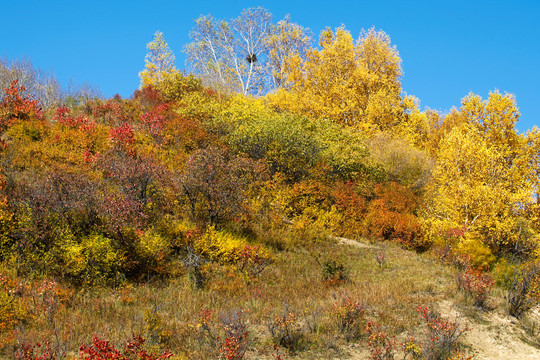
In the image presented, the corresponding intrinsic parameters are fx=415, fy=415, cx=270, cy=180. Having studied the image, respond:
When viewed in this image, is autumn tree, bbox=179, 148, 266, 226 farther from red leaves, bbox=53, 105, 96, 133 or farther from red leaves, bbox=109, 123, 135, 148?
red leaves, bbox=53, 105, 96, 133

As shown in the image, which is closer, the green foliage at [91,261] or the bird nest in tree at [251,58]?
the green foliage at [91,261]

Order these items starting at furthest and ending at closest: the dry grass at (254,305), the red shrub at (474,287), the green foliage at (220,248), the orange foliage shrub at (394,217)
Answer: the orange foliage shrub at (394,217)
the green foliage at (220,248)
the red shrub at (474,287)
the dry grass at (254,305)

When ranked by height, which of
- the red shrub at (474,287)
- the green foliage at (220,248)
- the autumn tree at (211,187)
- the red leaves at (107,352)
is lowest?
the red leaves at (107,352)

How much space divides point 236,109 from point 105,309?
16088mm

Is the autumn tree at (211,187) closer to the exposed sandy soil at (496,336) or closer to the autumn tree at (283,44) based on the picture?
the exposed sandy soil at (496,336)

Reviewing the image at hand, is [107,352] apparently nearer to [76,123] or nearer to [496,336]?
[496,336]

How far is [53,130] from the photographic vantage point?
1989 cm

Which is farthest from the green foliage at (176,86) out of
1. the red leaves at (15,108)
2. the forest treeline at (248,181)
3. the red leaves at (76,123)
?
the red leaves at (15,108)

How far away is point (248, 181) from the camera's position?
18.0 meters

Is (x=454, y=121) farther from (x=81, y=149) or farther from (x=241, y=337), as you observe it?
(x=241, y=337)

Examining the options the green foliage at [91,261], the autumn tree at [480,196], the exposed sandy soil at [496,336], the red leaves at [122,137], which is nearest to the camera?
the exposed sandy soil at [496,336]

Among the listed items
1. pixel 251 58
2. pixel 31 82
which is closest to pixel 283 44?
pixel 251 58

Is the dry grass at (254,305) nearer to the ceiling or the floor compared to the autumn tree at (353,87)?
nearer to the floor

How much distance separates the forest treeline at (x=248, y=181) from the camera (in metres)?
12.0
